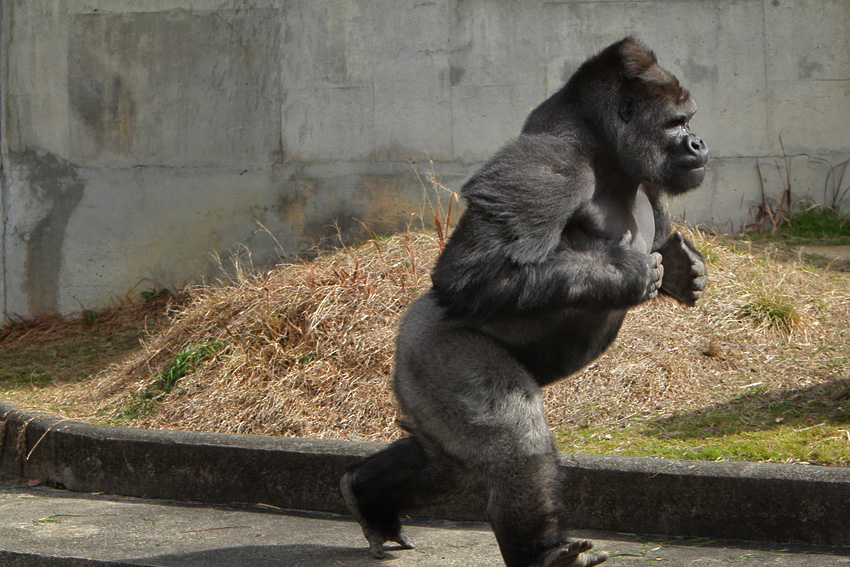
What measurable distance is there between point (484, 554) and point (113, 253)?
5.58 metres

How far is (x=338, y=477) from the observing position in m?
4.53

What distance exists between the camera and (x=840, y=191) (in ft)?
26.3

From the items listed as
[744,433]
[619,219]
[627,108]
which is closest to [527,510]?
[619,219]

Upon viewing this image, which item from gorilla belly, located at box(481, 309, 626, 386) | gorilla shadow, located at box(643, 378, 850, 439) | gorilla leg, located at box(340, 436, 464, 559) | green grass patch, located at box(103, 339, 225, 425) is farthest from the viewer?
green grass patch, located at box(103, 339, 225, 425)

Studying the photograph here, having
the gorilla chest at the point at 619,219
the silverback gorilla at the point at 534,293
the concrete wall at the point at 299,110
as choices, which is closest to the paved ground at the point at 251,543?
the silverback gorilla at the point at 534,293

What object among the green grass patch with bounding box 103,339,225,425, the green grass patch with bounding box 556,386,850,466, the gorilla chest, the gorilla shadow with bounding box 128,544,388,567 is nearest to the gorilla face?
the gorilla chest

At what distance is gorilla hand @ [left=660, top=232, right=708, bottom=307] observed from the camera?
3764 millimetres

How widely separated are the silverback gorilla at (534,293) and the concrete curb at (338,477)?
0.74 m

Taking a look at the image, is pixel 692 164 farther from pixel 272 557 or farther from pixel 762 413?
pixel 272 557

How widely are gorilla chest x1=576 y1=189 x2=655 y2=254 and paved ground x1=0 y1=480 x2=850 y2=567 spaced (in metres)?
1.25

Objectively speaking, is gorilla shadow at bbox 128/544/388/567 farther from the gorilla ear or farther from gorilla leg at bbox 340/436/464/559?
the gorilla ear

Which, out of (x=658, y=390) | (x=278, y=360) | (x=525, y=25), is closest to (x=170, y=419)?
(x=278, y=360)

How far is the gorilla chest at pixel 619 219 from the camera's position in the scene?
342cm

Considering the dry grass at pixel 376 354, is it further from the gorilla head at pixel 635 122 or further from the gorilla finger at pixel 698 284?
the gorilla head at pixel 635 122
